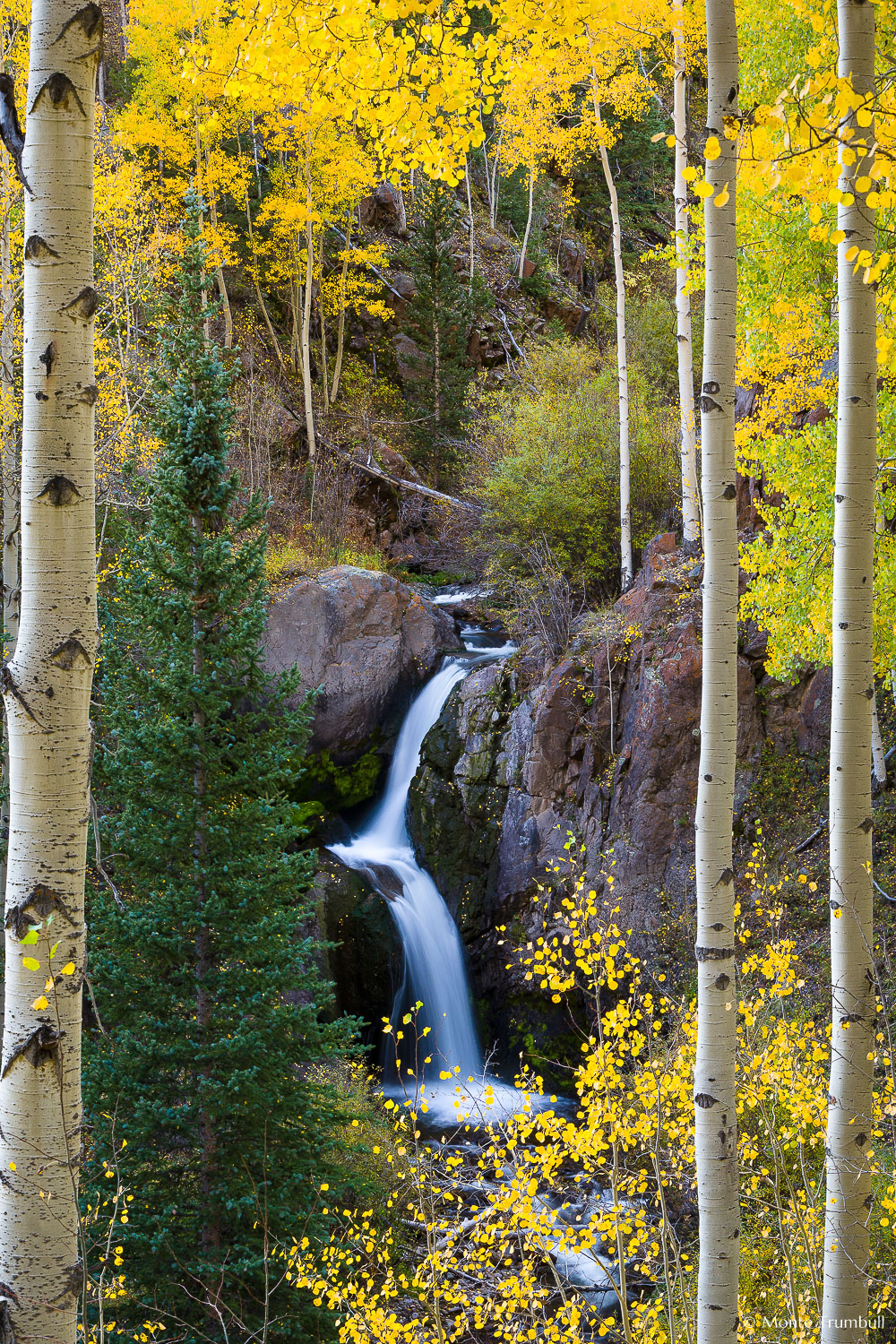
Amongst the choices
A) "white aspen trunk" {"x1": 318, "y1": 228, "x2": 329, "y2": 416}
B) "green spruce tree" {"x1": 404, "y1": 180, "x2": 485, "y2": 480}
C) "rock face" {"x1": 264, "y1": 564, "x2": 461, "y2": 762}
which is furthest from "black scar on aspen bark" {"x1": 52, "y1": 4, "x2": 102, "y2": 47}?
"white aspen trunk" {"x1": 318, "y1": 228, "x2": 329, "y2": 416}

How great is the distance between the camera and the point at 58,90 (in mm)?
1845

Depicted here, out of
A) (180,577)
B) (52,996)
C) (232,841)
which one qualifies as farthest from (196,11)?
(52,996)

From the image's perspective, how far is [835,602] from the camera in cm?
310

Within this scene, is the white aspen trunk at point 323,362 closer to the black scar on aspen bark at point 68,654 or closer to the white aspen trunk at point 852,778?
the white aspen trunk at point 852,778

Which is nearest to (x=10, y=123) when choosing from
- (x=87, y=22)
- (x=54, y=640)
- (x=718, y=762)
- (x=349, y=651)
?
(x=87, y=22)

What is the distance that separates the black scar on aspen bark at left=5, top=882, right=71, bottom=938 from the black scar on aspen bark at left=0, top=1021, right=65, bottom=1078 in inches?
7.7

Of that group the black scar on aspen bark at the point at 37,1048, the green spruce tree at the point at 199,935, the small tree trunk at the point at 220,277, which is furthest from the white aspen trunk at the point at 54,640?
the small tree trunk at the point at 220,277

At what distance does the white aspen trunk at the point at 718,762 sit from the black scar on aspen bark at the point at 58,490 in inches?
76.8

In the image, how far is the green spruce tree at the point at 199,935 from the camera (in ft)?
18.4

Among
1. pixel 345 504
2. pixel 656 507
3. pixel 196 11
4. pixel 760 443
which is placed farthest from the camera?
pixel 345 504

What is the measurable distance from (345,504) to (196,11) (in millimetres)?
7798

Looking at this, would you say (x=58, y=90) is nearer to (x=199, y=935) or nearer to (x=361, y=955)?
(x=199, y=935)

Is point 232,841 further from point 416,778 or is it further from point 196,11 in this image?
point 196,11

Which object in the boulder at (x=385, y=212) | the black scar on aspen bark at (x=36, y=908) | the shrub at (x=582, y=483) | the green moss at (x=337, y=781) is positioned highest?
the boulder at (x=385, y=212)
